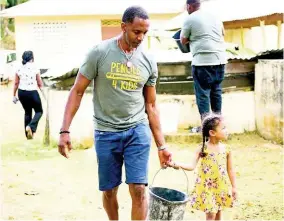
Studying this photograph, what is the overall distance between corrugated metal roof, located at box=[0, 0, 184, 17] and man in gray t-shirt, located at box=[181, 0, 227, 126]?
44.3ft

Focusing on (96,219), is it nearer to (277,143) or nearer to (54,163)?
(54,163)

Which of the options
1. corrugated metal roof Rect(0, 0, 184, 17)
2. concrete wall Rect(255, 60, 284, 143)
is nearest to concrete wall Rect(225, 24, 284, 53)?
corrugated metal roof Rect(0, 0, 184, 17)

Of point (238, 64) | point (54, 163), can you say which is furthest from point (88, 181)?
point (238, 64)

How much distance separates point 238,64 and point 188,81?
0.87 metres

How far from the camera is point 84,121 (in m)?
8.67

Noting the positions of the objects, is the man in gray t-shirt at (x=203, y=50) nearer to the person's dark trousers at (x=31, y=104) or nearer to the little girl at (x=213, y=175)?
the little girl at (x=213, y=175)

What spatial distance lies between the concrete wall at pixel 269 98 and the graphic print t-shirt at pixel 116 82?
177 inches

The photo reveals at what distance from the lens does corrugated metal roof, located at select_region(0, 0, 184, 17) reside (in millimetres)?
20797

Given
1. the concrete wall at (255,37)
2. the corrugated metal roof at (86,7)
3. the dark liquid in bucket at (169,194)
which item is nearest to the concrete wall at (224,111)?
the dark liquid in bucket at (169,194)

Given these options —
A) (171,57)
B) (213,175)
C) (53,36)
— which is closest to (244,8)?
(171,57)

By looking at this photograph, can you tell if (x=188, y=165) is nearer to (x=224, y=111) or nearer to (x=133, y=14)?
(x=133, y=14)

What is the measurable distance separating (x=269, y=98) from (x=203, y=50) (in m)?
2.02

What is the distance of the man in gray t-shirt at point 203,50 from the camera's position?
23.3ft

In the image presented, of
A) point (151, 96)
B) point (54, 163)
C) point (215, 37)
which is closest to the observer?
point (151, 96)
